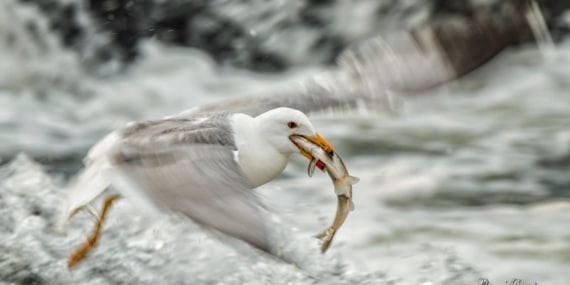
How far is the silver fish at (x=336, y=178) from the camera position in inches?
151

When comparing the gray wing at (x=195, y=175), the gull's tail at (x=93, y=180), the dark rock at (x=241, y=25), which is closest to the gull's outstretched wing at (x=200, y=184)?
the gray wing at (x=195, y=175)

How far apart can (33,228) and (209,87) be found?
10.8ft

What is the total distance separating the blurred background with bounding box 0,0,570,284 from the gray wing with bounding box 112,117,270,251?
0.33m

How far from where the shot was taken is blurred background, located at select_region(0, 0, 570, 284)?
454 cm

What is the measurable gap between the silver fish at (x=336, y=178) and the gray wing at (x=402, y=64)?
52cm

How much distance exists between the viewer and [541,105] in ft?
24.0

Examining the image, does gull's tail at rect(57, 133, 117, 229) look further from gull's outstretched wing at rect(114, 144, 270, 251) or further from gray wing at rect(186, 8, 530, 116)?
gray wing at rect(186, 8, 530, 116)

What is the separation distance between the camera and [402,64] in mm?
4379

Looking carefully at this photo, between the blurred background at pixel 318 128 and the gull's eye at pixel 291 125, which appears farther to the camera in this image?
the blurred background at pixel 318 128

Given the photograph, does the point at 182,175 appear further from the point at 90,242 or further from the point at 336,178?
the point at 90,242

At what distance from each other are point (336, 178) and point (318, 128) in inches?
133

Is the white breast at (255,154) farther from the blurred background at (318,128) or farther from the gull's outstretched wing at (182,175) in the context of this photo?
the blurred background at (318,128)

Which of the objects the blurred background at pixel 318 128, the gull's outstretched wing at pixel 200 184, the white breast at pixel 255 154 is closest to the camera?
the gull's outstretched wing at pixel 200 184

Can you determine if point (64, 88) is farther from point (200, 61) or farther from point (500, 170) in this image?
point (500, 170)
